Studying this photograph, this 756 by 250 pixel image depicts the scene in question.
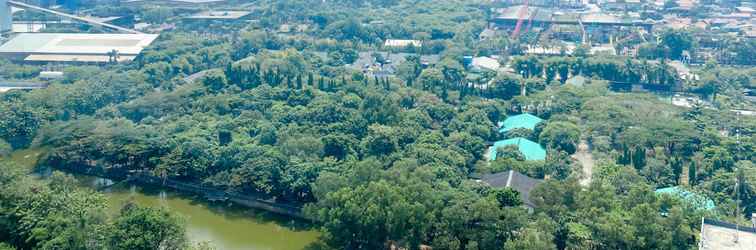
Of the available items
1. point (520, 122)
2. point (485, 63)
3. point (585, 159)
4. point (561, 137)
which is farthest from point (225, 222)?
point (485, 63)

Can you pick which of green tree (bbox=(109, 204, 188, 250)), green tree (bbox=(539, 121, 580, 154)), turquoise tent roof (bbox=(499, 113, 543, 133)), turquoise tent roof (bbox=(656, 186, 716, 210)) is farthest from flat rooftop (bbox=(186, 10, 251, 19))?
turquoise tent roof (bbox=(656, 186, 716, 210))

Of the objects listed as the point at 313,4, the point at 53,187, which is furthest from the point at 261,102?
the point at 313,4

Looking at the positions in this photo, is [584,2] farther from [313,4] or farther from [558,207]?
[558,207]

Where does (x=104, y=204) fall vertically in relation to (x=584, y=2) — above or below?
below

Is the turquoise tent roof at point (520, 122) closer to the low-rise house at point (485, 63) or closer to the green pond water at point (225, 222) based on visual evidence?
the low-rise house at point (485, 63)

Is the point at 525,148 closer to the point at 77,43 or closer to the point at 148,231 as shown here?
the point at 148,231

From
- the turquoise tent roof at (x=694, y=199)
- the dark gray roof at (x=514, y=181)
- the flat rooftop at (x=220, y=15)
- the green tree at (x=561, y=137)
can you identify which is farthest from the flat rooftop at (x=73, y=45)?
the turquoise tent roof at (x=694, y=199)
